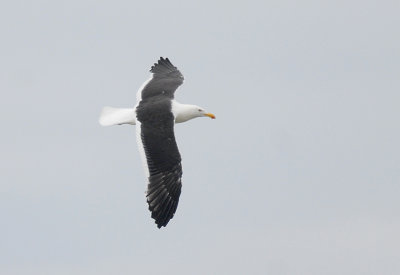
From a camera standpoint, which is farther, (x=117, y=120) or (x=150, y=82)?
(x=150, y=82)

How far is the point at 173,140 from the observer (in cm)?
2995

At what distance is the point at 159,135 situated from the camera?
98.5ft

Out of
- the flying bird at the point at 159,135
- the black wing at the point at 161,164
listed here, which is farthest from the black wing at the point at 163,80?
the black wing at the point at 161,164

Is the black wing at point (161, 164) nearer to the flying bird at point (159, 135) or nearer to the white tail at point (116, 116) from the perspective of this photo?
the flying bird at point (159, 135)

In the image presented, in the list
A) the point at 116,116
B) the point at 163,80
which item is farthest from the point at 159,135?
the point at 163,80

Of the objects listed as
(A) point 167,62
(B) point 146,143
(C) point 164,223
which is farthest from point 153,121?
(A) point 167,62

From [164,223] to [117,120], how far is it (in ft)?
11.2

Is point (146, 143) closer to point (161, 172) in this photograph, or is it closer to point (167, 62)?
point (161, 172)

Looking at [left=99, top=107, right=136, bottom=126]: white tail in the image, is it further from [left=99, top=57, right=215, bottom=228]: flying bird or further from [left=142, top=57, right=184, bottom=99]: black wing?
→ [left=142, top=57, right=184, bottom=99]: black wing

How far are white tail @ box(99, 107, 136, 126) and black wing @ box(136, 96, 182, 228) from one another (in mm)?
383

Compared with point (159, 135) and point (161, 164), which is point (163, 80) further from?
point (161, 164)

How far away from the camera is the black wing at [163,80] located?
32500 mm

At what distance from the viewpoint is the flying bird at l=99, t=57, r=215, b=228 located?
29.2 metres

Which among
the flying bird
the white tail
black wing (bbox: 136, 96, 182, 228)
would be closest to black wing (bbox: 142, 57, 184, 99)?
the flying bird
